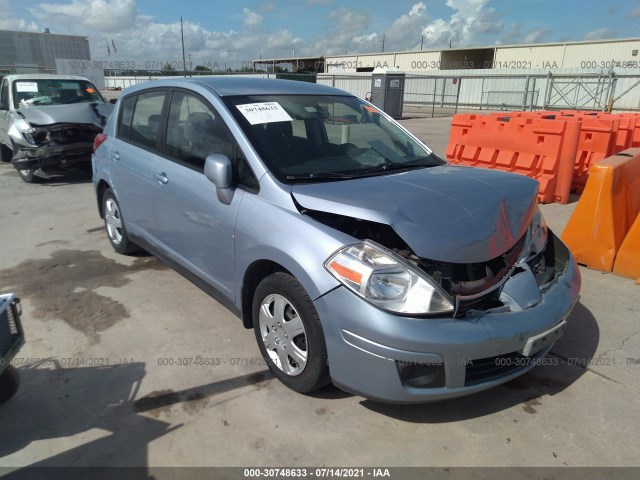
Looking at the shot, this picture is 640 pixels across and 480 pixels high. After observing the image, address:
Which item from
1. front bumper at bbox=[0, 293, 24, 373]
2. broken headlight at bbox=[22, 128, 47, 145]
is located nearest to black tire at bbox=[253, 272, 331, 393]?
front bumper at bbox=[0, 293, 24, 373]

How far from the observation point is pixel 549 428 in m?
2.47

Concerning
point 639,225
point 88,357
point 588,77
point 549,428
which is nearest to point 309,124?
point 88,357

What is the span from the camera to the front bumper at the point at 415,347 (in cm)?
216

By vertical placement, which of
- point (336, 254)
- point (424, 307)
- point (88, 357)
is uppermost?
point (336, 254)

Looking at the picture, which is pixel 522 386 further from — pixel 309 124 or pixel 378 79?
pixel 378 79

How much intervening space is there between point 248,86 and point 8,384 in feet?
8.33

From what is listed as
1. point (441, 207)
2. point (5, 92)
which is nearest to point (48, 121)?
point (5, 92)

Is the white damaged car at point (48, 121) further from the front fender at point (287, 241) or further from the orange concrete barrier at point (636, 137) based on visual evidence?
the orange concrete barrier at point (636, 137)

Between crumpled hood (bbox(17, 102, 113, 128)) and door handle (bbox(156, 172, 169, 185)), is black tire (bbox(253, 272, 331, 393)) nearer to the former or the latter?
door handle (bbox(156, 172, 169, 185))

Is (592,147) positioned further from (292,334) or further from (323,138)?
(292,334)

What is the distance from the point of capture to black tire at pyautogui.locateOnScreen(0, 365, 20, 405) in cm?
258

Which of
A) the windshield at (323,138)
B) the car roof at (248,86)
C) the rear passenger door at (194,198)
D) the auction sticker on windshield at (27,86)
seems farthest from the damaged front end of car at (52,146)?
the windshield at (323,138)

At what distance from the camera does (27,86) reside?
892 centimetres

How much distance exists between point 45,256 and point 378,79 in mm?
17249
